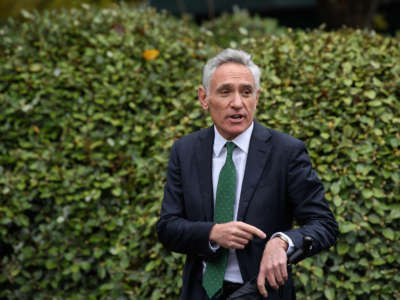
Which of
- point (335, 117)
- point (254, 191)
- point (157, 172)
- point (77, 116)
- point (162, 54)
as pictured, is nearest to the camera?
point (254, 191)

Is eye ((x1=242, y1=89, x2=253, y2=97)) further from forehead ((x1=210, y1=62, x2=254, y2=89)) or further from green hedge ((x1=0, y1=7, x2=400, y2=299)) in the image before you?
green hedge ((x1=0, y1=7, x2=400, y2=299))

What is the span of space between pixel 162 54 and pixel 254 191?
279cm

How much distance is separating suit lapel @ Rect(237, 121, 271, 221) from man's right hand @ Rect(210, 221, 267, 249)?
0.18m

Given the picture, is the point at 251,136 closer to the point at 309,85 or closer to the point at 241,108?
the point at 241,108

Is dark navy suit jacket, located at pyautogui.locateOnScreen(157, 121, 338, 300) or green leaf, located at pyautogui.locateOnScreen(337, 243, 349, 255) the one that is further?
green leaf, located at pyautogui.locateOnScreen(337, 243, 349, 255)

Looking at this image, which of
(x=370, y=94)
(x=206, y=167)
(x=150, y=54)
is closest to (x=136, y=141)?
(x=150, y=54)

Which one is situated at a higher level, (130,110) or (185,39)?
(185,39)

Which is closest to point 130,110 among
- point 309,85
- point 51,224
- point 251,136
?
point 51,224

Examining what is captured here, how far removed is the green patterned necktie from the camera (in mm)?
2340

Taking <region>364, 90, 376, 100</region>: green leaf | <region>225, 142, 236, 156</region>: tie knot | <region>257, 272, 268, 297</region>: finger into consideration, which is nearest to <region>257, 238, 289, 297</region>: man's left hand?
<region>257, 272, 268, 297</region>: finger

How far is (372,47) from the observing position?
4.21 meters

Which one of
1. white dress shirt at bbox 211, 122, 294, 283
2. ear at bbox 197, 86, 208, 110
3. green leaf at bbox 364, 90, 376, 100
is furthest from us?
green leaf at bbox 364, 90, 376, 100

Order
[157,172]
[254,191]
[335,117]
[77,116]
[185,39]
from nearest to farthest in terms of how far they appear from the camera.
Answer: [254,191]
[335,117]
[157,172]
[77,116]
[185,39]

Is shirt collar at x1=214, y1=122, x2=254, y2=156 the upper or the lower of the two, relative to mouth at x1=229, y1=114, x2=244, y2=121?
lower
